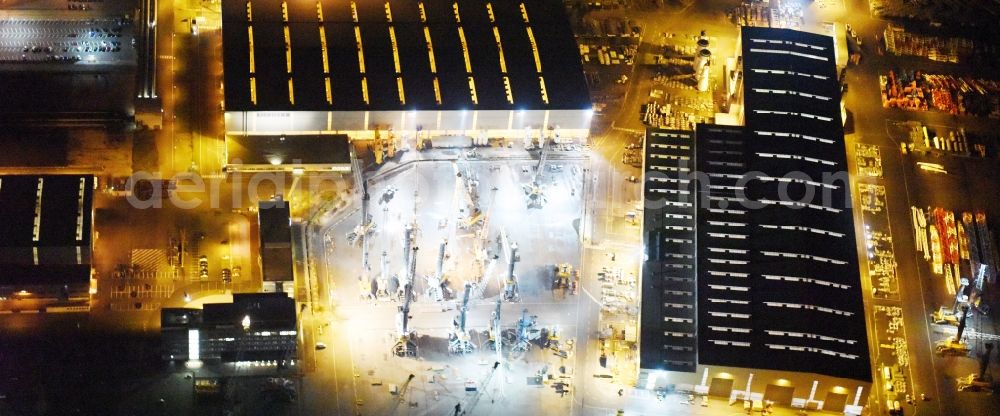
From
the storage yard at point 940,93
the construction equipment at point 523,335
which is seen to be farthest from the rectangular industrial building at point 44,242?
the storage yard at point 940,93

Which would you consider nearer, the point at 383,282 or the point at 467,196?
the point at 383,282

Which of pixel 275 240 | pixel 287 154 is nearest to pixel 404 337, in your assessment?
pixel 275 240

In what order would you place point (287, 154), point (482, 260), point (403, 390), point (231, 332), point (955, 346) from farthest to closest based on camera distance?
point (287, 154)
point (482, 260)
point (955, 346)
point (231, 332)
point (403, 390)

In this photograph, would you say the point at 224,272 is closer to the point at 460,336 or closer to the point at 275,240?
the point at 275,240

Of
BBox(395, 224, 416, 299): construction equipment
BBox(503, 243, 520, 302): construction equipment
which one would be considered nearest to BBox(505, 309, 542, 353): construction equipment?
BBox(503, 243, 520, 302): construction equipment

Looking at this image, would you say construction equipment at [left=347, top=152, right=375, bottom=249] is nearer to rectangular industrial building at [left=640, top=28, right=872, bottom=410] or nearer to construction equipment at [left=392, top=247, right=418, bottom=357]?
construction equipment at [left=392, top=247, right=418, bottom=357]

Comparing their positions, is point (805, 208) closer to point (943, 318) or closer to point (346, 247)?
point (943, 318)

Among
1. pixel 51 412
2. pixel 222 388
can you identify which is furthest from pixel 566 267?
pixel 51 412
